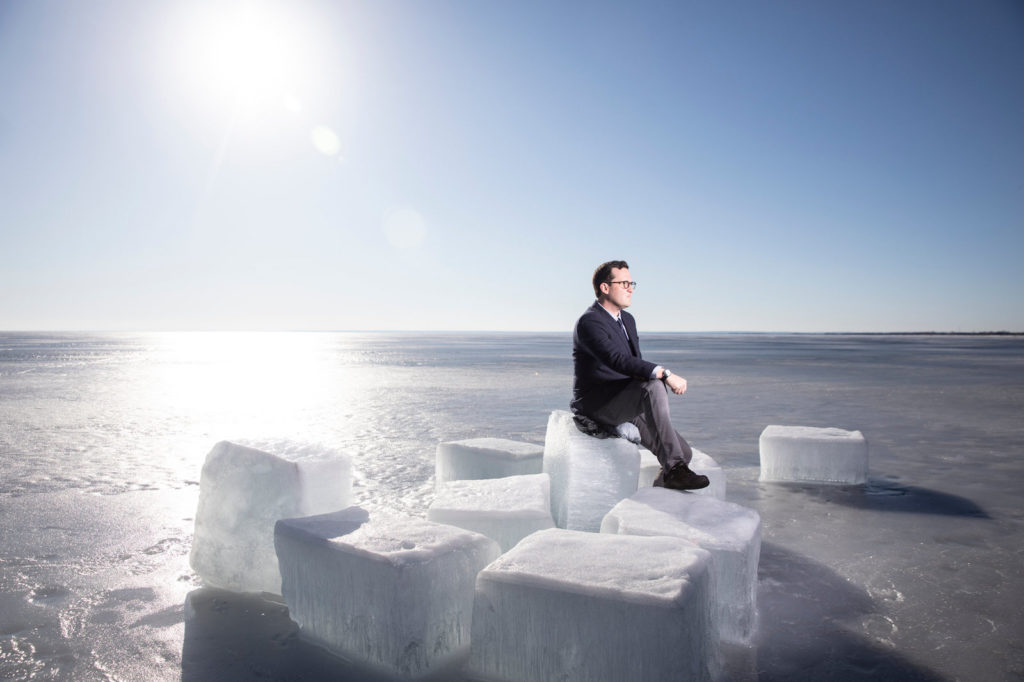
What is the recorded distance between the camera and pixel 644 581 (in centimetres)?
172

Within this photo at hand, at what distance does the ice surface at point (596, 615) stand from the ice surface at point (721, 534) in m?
0.28

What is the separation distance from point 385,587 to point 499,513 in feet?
2.63

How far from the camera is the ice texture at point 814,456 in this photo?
456 centimetres

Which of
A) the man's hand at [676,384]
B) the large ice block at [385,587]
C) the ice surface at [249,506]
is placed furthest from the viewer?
the man's hand at [676,384]

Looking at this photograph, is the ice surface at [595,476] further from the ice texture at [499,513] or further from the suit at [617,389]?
the ice texture at [499,513]

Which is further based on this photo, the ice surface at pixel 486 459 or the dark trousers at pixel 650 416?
the ice surface at pixel 486 459

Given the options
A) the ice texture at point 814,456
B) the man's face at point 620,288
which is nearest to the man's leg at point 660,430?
the man's face at point 620,288

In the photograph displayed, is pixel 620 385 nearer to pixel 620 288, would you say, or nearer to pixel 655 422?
pixel 655 422

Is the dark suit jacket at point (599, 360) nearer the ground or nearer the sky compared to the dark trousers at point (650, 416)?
nearer the sky

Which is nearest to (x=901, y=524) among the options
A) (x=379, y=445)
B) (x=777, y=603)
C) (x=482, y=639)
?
(x=777, y=603)

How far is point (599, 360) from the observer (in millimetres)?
3559

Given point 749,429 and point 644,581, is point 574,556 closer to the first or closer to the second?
point 644,581

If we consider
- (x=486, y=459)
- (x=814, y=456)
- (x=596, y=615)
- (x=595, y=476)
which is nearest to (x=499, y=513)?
(x=595, y=476)

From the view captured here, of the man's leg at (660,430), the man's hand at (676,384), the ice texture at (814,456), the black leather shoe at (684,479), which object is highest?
the man's hand at (676,384)
